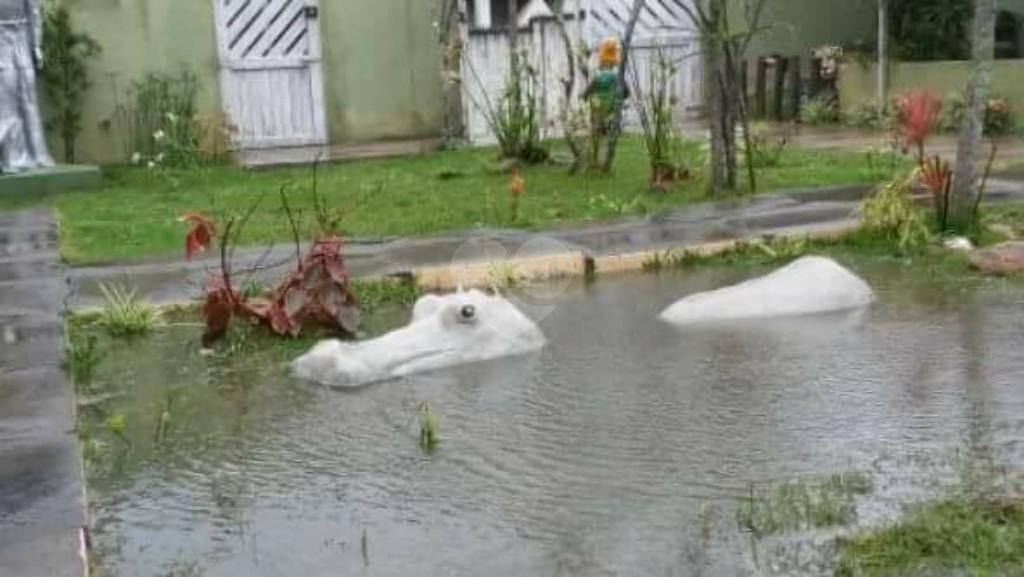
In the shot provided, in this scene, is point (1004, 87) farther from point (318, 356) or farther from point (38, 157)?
point (318, 356)

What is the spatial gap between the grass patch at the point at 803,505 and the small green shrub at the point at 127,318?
390 cm

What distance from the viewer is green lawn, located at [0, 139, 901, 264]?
1061 centimetres

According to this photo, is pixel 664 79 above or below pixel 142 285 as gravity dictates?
above

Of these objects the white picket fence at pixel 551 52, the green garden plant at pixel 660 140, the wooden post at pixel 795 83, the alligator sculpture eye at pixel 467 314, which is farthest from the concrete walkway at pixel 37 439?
the wooden post at pixel 795 83

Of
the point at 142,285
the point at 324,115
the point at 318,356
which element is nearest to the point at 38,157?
the point at 324,115

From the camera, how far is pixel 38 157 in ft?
47.9

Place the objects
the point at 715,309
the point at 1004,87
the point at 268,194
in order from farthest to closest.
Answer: the point at 1004,87 → the point at 268,194 → the point at 715,309

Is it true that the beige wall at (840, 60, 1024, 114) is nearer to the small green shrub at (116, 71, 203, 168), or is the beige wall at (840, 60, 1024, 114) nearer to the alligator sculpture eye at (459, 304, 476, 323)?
the small green shrub at (116, 71, 203, 168)

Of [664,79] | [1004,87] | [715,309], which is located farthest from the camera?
[1004,87]

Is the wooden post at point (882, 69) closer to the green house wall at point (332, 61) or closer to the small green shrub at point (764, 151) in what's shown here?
the small green shrub at point (764, 151)

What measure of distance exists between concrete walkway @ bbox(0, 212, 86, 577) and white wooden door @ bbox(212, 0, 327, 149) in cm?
799

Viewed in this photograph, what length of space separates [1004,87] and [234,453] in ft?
45.4

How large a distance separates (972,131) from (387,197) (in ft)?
16.1

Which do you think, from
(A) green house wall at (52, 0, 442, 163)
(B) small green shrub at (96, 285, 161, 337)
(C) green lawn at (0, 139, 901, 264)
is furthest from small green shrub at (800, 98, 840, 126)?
(B) small green shrub at (96, 285, 161, 337)
